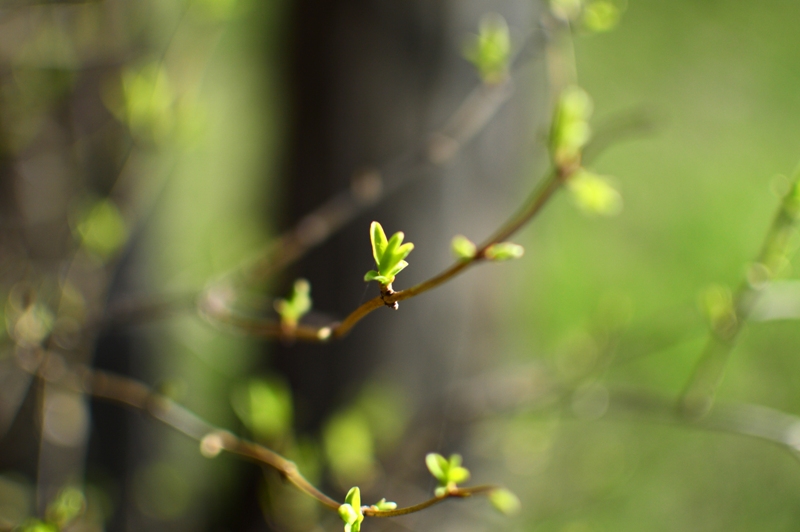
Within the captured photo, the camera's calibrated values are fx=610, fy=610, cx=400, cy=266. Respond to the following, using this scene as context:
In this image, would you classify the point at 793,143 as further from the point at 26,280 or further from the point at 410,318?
the point at 26,280

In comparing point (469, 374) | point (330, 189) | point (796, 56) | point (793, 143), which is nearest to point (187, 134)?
point (330, 189)

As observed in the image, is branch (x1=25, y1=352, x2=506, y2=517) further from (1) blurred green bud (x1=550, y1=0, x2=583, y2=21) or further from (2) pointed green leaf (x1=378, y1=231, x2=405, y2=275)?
(1) blurred green bud (x1=550, y1=0, x2=583, y2=21)

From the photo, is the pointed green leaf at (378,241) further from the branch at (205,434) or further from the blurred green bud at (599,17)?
the blurred green bud at (599,17)

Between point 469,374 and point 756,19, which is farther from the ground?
point 756,19

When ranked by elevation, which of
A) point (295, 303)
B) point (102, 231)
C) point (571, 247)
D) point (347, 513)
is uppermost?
point (571, 247)

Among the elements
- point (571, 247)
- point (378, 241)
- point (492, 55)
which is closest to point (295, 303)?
point (378, 241)

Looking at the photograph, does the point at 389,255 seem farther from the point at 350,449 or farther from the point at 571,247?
the point at 571,247
